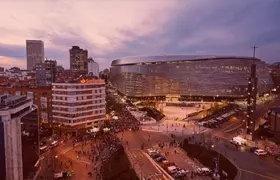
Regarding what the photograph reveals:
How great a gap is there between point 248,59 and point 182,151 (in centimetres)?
6380

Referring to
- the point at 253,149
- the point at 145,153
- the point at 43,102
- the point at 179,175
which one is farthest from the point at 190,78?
the point at 179,175

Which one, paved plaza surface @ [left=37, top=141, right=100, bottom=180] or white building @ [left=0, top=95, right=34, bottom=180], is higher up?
white building @ [left=0, top=95, right=34, bottom=180]

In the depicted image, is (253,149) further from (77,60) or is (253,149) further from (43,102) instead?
(77,60)

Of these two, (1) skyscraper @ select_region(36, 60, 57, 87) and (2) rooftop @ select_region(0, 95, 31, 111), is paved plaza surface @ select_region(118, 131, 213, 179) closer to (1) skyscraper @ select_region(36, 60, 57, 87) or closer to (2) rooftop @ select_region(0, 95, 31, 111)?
(2) rooftop @ select_region(0, 95, 31, 111)

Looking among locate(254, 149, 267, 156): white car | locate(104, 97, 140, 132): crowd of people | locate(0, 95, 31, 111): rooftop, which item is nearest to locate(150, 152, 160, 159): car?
locate(254, 149, 267, 156): white car

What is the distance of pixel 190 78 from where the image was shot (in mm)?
79375

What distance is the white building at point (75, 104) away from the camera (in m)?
37.9

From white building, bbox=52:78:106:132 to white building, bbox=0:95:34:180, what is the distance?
697 inches

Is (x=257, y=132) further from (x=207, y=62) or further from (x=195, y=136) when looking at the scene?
(x=207, y=62)

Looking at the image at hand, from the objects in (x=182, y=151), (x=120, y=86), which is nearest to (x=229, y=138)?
(x=182, y=151)

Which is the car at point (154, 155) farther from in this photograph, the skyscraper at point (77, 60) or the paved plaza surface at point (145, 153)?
the skyscraper at point (77, 60)

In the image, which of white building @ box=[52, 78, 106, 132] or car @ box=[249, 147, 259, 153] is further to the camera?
white building @ box=[52, 78, 106, 132]

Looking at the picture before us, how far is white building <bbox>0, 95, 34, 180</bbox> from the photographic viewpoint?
59.5 feet

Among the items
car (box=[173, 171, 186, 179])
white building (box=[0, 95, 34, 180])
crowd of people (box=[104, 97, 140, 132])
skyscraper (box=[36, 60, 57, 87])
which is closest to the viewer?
white building (box=[0, 95, 34, 180])
